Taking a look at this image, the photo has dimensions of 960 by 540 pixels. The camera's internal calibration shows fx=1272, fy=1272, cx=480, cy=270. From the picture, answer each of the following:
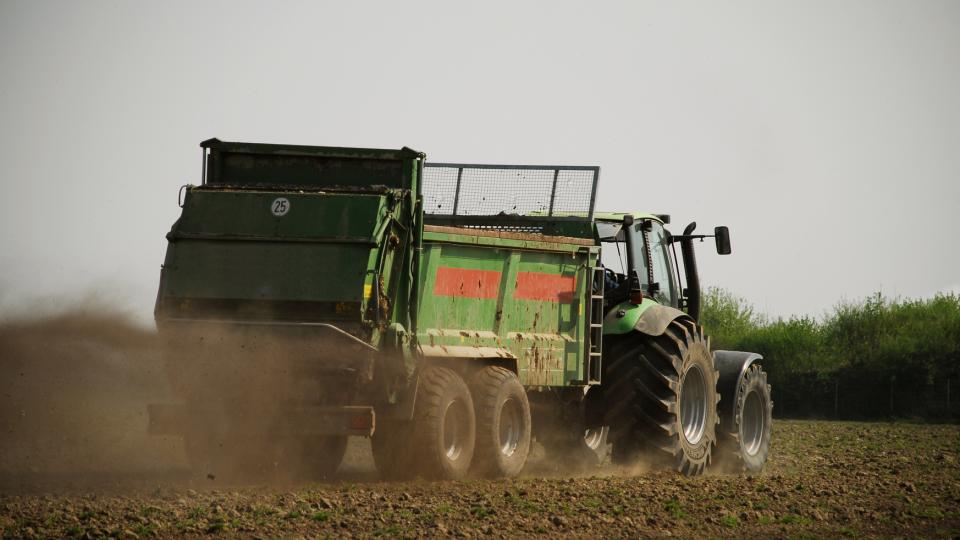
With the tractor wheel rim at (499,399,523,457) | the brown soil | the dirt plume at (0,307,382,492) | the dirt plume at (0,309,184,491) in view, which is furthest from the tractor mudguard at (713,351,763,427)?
the dirt plume at (0,309,184,491)

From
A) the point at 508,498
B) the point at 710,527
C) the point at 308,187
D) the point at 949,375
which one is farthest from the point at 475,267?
the point at 949,375

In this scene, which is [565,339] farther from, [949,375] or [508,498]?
[949,375]

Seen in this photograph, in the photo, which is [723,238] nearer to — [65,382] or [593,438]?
[593,438]

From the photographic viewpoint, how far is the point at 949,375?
126 feet

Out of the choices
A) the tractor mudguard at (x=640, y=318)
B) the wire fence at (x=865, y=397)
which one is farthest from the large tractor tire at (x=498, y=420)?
the wire fence at (x=865, y=397)

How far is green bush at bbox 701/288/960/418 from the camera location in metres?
38.5

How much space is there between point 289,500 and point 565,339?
4.38 meters

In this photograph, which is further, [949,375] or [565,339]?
[949,375]

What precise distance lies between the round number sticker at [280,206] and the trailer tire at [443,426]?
1872mm

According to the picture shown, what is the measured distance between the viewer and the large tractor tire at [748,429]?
15250mm

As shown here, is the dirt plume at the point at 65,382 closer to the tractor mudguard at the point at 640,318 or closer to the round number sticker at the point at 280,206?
the round number sticker at the point at 280,206

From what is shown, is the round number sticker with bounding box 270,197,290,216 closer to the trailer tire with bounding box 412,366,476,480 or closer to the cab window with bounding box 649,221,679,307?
the trailer tire with bounding box 412,366,476,480

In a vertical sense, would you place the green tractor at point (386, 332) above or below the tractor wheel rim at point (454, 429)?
above

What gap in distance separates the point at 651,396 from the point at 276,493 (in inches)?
189
